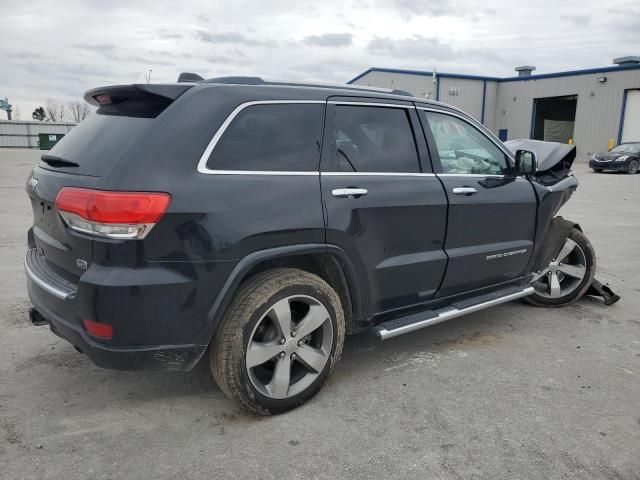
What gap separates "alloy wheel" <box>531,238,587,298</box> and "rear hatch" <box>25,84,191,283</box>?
3710mm

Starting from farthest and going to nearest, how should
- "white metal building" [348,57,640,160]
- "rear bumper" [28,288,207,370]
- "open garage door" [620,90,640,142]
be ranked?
"white metal building" [348,57,640,160]
"open garage door" [620,90,640,142]
"rear bumper" [28,288,207,370]

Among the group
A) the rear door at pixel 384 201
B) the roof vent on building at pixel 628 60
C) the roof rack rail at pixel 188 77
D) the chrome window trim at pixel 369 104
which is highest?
the roof vent on building at pixel 628 60

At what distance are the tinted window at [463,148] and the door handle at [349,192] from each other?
853 mm

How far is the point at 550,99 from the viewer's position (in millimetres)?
37219

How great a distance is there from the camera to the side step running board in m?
3.41

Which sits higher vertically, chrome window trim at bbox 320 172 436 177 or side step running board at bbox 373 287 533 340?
chrome window trim at bbox 320 172 436 177

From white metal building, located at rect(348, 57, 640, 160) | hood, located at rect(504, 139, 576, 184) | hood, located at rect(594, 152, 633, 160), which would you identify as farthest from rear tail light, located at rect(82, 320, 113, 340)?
white metal building, located at rect(348, 57, 640, 160)

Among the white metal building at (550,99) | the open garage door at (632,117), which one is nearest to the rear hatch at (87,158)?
the white metal building at (550,99)

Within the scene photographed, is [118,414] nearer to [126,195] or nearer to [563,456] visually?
[126,195]

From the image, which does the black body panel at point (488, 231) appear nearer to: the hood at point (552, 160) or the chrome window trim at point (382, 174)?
the chrome window trim at point (382, 174)

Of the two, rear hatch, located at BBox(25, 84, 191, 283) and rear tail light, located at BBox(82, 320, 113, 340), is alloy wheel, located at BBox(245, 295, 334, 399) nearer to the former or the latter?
rear tail light, located at BBox(82, 320, 113, 340)

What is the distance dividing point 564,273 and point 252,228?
348 cm

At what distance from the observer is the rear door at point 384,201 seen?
123 inches

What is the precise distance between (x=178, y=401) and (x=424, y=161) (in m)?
2.22
